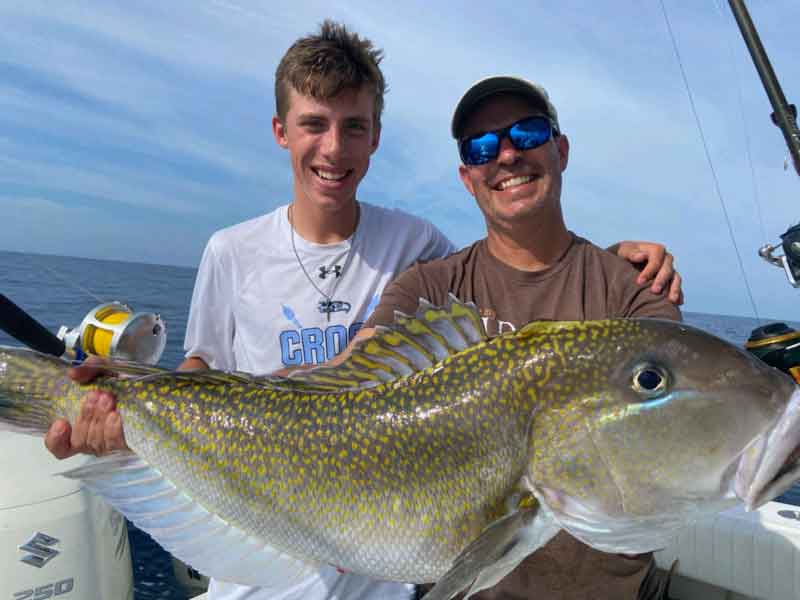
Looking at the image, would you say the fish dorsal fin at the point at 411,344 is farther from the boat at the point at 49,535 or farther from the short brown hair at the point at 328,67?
the boat at the point at 49,535

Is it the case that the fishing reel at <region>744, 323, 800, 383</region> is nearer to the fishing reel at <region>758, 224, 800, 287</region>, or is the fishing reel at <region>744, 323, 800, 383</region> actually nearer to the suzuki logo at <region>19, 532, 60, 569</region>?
the fishing reel at <region>758, 224, 800, 287</region>

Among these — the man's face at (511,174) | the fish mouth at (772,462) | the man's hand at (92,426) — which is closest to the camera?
the fish mouth at (772,462)

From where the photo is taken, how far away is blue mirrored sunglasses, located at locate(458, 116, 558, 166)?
299 cm

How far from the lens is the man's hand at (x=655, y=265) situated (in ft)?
9.00

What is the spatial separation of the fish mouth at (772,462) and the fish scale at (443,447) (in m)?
0.02

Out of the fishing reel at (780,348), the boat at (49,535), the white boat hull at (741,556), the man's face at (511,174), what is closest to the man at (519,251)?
the man's face at (511,174)

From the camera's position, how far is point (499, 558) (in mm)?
1836

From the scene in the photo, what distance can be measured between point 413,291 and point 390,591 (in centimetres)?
159

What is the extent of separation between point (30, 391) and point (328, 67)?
232 cm

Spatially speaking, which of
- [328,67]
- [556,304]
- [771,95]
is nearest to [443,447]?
[556,304]

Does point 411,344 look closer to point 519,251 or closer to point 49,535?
point 519,251

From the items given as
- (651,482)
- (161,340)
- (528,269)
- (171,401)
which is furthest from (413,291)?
(161,340)

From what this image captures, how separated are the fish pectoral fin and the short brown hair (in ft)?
8.37

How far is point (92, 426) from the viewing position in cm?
263
